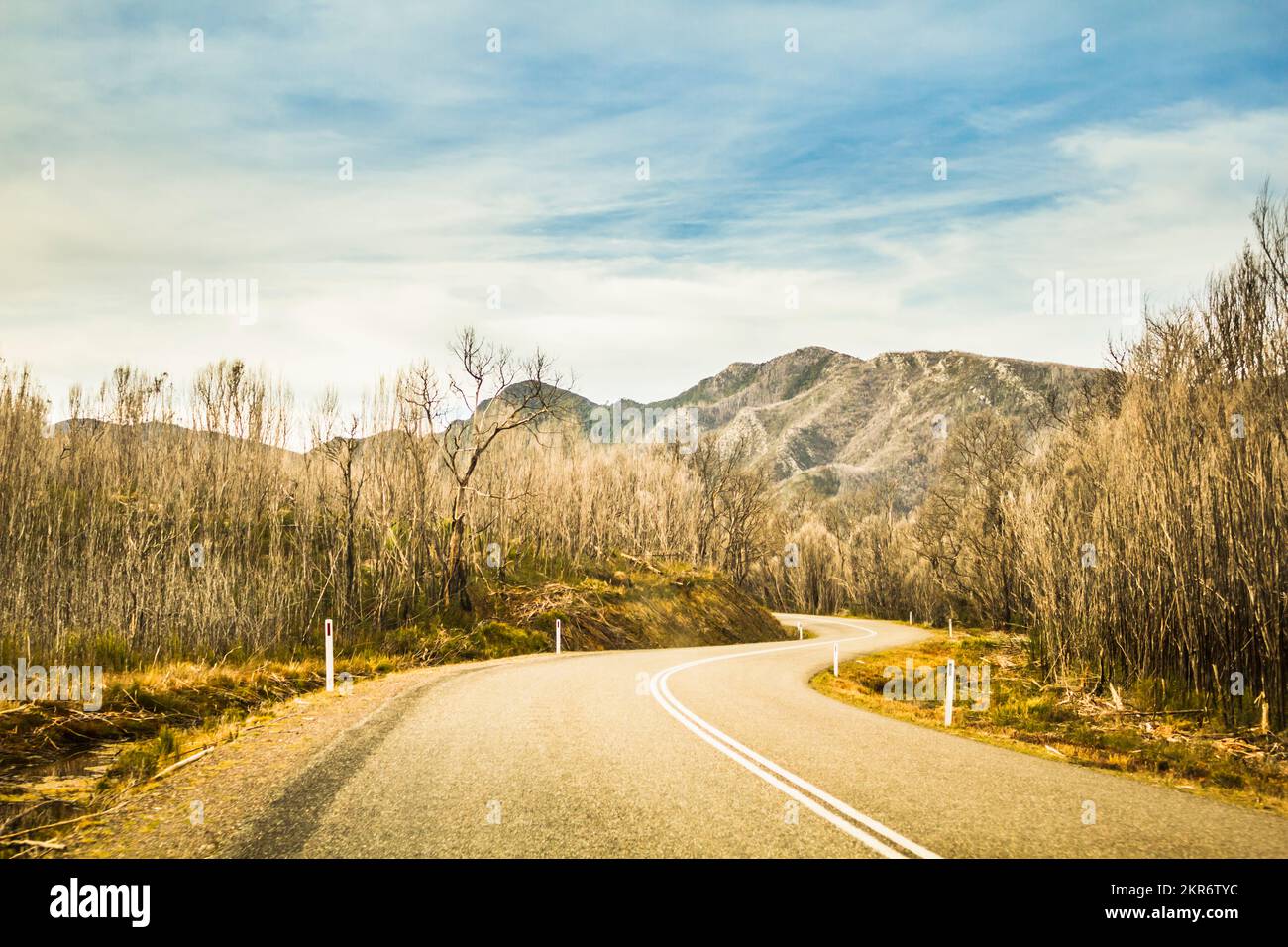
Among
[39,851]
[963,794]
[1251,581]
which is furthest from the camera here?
[1251,581]

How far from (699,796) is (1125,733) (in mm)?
8681

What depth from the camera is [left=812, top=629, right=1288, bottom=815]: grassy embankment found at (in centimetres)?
823

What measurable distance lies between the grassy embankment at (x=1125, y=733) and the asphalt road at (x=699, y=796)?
1.04m

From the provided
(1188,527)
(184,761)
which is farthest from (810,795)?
(1188,527)

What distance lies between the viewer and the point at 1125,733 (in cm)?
1130

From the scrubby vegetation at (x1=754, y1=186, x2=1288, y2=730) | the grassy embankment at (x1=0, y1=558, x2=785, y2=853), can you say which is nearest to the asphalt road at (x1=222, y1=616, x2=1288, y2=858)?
the grassy embankment at (x1=0, y1=558, x2=785, y2=853)

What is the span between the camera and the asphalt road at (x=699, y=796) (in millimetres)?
4961

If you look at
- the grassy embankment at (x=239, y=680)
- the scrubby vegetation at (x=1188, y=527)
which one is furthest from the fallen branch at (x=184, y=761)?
the scrubby vegetation at (x=1188, y=527)

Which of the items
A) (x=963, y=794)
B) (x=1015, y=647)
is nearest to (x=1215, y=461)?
(x=963, y=794)

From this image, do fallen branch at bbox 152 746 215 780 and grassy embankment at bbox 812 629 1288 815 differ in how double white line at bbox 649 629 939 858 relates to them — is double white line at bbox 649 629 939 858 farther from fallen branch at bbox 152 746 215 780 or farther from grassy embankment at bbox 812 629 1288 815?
fallen branch at bbox 152 746 215 780

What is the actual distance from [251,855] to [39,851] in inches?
65.0

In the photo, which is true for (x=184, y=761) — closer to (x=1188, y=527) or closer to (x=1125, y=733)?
(x=1125, y=733)

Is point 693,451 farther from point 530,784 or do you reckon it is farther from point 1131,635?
point 530,784

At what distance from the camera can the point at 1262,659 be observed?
11.4 meters
